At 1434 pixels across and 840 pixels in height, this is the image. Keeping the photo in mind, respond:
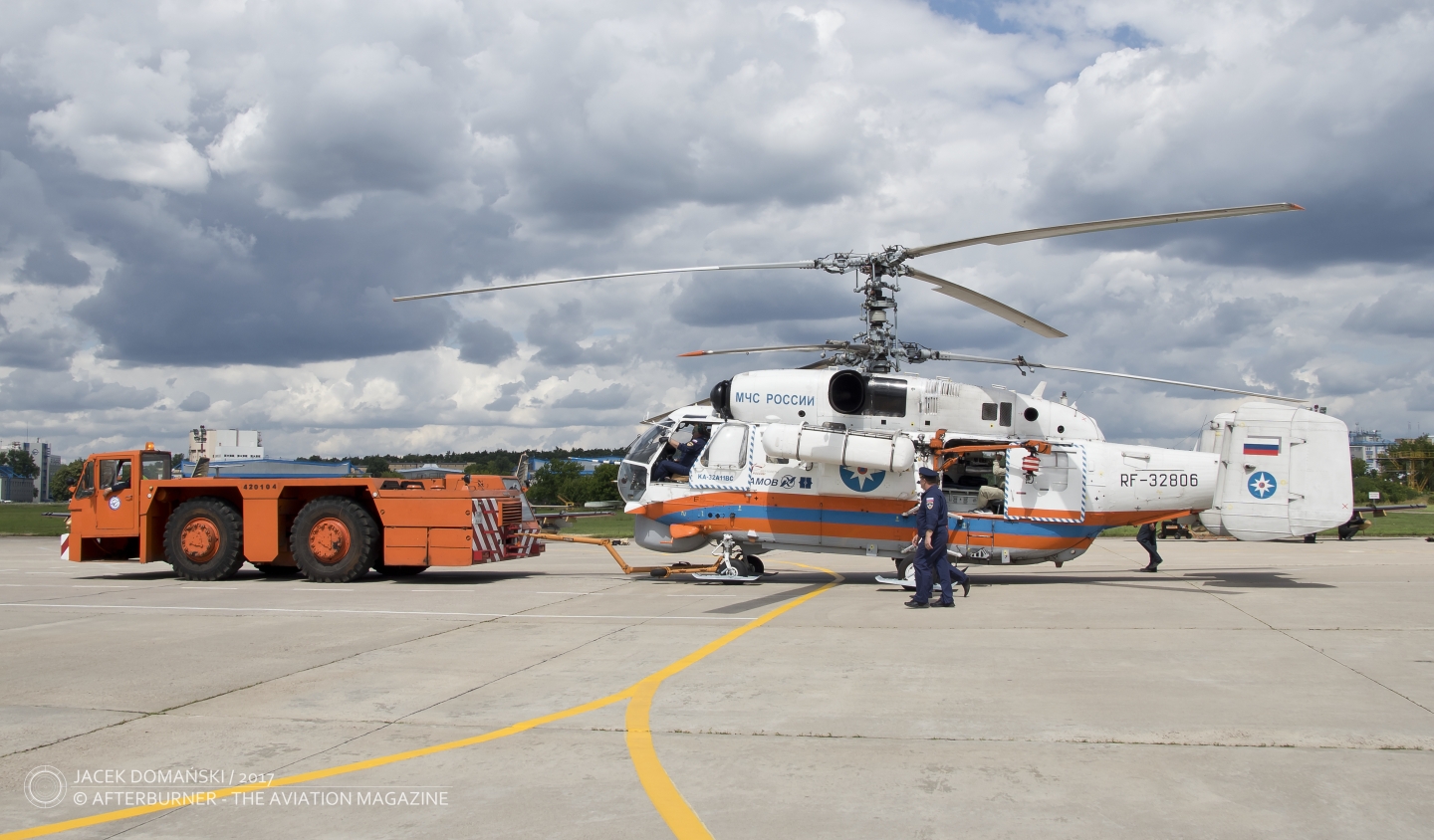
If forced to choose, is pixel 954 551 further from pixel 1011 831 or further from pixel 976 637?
pixel 1011 831

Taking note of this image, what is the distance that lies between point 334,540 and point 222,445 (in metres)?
8.81

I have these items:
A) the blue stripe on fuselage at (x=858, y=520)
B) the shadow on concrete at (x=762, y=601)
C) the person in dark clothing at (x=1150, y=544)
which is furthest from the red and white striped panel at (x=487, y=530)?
the person in dark clothing at (x=1150, y=544)

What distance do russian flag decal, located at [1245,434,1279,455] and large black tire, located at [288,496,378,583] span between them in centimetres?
1409

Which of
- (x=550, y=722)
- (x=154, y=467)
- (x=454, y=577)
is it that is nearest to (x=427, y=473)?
(x=454, y=577)

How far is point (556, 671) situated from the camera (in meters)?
7.80

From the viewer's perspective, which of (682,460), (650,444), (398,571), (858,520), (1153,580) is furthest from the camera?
(398,571)

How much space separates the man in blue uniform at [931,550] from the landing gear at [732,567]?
3806 millimetres

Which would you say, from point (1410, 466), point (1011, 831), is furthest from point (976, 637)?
point (1410, 466)

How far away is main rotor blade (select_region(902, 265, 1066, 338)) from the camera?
1320 cm

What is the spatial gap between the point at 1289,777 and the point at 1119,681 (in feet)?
7.66

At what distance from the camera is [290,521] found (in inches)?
653

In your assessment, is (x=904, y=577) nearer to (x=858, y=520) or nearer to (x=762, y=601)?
(x=858, y=520)

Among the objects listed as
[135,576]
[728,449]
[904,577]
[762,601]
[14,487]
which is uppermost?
[728,449]

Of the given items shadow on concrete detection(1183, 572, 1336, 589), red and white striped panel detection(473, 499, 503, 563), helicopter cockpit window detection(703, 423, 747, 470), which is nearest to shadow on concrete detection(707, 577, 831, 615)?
helicopter cockpit window detection(703, 423, 747, 470)
